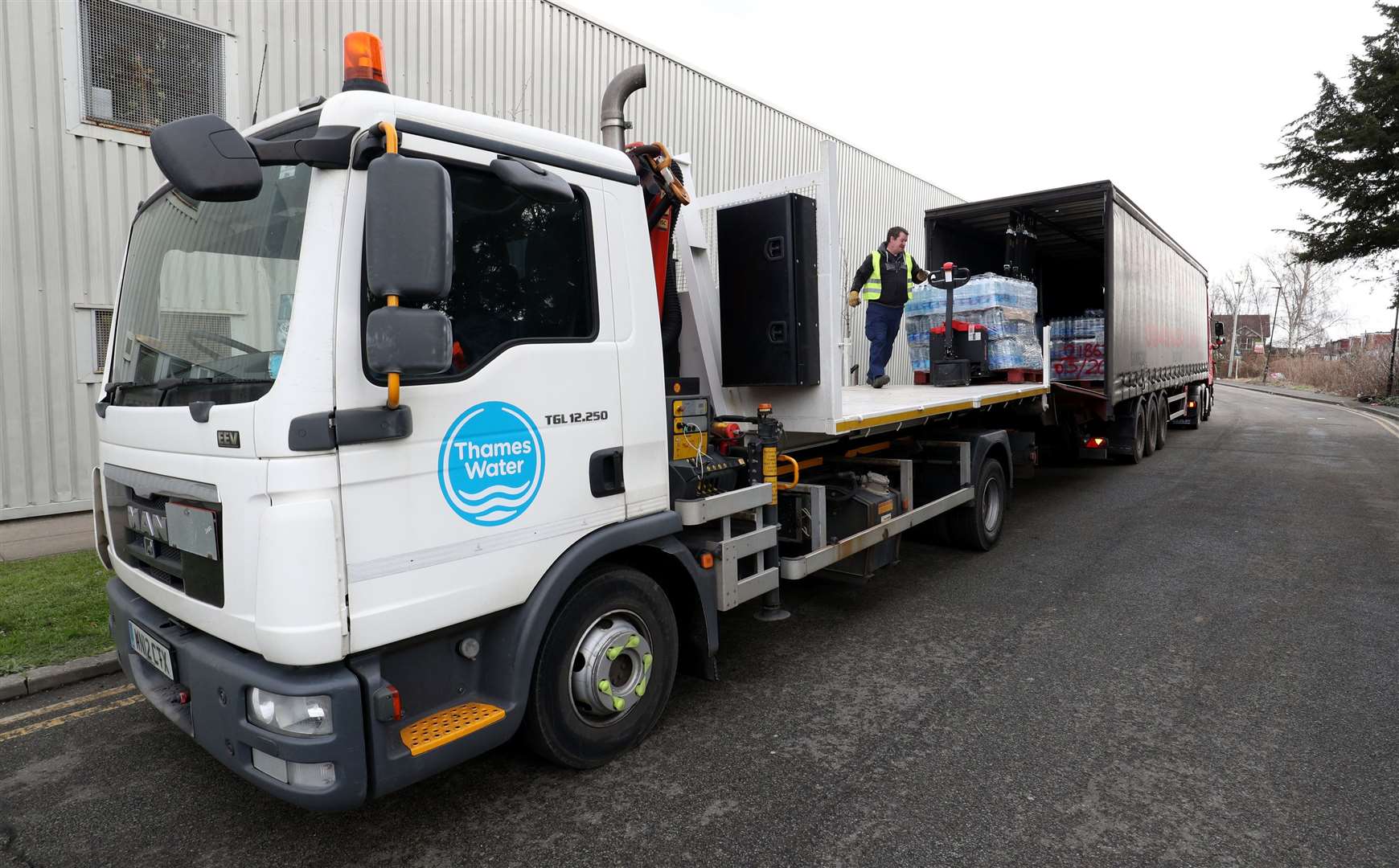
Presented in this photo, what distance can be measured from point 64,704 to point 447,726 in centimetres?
268

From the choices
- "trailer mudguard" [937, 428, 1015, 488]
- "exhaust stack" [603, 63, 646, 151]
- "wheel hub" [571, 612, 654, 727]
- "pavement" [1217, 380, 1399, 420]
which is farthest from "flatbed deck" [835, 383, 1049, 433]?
"pavement" [1217, 380, 1399, 420]

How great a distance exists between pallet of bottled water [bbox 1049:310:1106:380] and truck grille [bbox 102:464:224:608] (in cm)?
959

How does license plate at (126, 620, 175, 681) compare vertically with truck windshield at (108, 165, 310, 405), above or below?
below

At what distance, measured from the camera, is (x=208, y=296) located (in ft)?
9.14

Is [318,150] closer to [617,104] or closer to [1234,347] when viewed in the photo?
[617,104]

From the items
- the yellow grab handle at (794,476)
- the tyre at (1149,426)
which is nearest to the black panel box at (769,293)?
the yellow grab handle at (794,476)

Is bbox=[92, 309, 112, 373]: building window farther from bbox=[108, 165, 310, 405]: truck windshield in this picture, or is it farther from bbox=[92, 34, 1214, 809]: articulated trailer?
bbox=[108, 165, 310, 405]: truck windshield

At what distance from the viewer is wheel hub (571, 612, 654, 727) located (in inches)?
121

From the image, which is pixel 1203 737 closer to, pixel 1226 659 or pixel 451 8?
pixel 1226 659

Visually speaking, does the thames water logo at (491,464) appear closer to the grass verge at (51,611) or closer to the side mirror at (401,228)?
the side mirror at (401,228)

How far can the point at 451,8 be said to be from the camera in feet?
26.8

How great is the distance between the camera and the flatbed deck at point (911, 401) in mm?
4609

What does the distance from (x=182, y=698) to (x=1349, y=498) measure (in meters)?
10.8

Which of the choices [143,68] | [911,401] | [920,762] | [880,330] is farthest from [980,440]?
[143,68]
